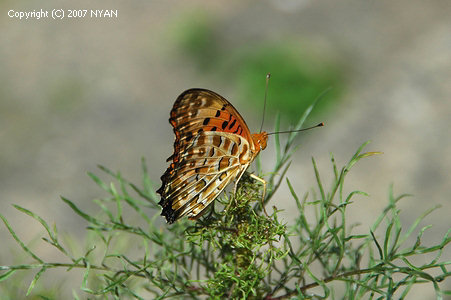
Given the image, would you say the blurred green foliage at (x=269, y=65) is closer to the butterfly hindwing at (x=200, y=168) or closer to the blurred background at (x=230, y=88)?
the blurred background at (x=230, y=88)

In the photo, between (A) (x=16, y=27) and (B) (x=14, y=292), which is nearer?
(B) (x=14, y=292)

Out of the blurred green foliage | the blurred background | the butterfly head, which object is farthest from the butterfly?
the blurred green foliage

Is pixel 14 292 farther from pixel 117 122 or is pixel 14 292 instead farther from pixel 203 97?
pixel 117 122

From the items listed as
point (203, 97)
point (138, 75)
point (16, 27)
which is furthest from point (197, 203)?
point (16, 27)

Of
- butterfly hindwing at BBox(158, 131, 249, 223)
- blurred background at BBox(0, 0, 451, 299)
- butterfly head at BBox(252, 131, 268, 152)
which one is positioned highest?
blurred background at BBox(0, 0, 451, 299)

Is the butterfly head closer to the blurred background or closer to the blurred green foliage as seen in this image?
the blurred background

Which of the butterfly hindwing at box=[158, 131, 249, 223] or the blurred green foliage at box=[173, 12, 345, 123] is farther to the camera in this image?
the blurred green foliage at box=[173, 12, 345, 123]
